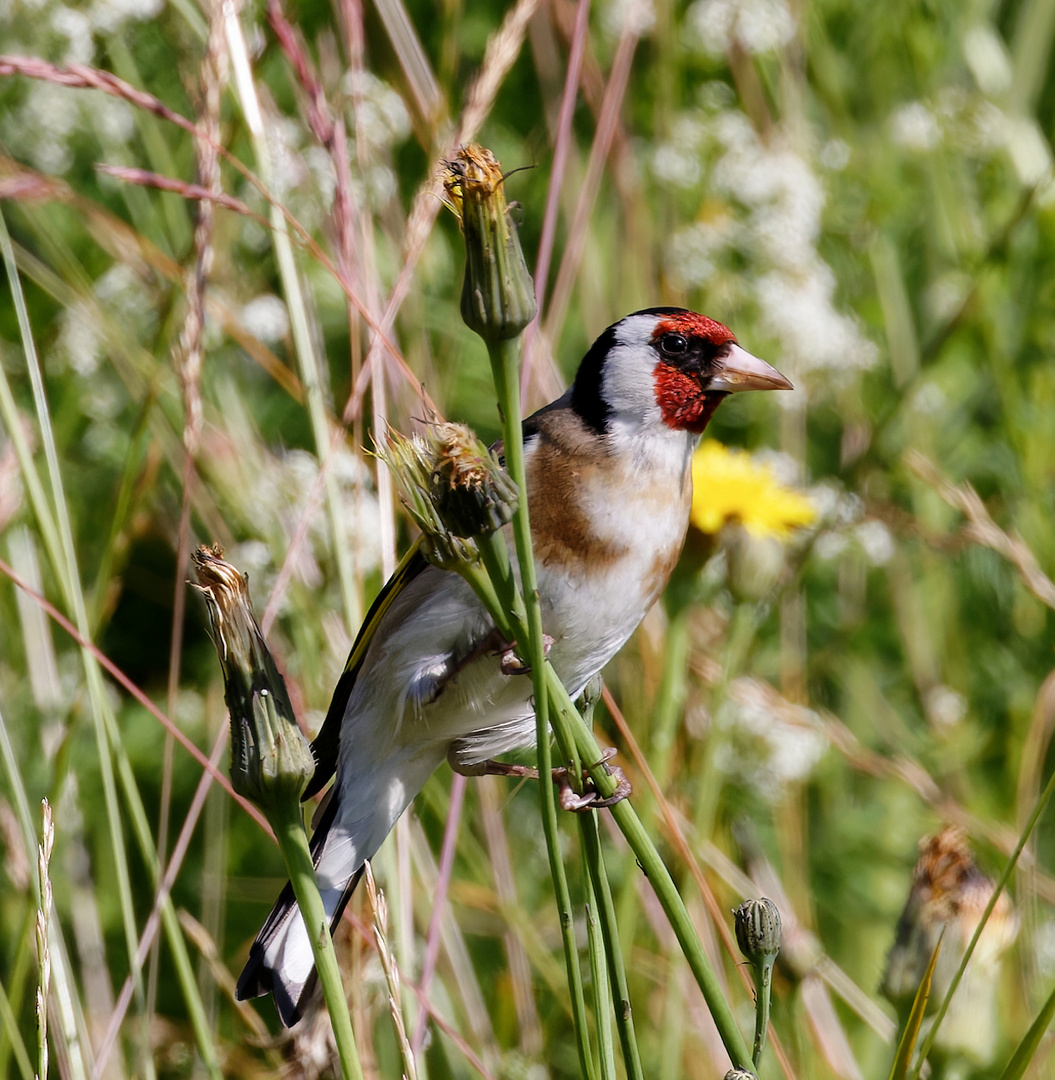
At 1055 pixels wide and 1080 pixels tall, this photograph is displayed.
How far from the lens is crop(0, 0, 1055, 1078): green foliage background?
203 cm

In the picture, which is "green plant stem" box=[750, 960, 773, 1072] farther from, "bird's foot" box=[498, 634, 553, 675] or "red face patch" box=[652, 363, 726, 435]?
"red face patch" box=[652, 363, 726, 435]

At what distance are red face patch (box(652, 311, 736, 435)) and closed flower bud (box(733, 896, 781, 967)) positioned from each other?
78 centimetres

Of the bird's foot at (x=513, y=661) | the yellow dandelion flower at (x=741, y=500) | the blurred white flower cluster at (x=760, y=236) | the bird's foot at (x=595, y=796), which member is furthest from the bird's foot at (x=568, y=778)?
the blurred white flower cluster at (x=760, y=236)

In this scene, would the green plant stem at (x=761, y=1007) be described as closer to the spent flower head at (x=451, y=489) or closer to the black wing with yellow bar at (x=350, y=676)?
the spent flower head at (x=451, y=489)

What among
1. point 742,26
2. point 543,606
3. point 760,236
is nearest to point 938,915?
point 543,606

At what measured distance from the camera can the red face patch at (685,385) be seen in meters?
1.73

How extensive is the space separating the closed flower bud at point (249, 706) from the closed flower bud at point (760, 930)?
15.2 inches

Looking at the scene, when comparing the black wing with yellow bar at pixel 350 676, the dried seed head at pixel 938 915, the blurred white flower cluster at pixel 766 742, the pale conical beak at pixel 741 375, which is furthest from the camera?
the blurred white flower cluster at pixel 766 742

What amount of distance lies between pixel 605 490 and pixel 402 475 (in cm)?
72

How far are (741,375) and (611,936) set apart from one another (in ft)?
2.96

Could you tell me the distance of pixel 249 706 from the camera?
94cm

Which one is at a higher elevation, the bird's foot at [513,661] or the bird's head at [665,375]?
the bird's head at [665,375]

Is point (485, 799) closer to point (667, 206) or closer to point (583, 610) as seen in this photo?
point (583, 610)

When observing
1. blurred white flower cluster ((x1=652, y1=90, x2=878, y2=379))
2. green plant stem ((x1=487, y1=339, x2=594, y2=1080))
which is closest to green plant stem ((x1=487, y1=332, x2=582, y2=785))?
green plant stem ((x1=487, y1=339, x2=594, y2=1080))
